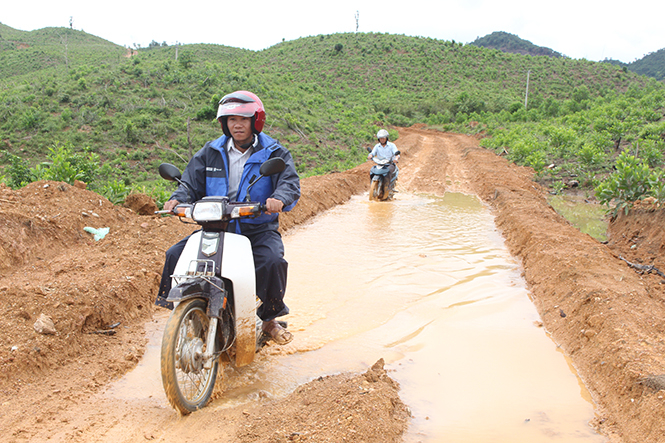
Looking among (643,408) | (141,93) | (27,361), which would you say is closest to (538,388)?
(643,408)

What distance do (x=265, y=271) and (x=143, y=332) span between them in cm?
172

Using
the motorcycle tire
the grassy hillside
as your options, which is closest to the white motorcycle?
the motorcycle tire

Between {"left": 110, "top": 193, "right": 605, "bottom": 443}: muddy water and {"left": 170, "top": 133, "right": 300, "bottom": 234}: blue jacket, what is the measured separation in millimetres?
1251

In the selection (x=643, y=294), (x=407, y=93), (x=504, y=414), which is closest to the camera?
(x=504, y=414)

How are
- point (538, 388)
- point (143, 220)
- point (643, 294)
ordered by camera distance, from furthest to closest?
point (143, 220)
point (643, 294)
point (538, 388)

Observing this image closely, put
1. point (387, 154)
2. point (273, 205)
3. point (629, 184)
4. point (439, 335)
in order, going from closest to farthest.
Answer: point (273, 205) → point (439, 335) → point (629, 184) → point (387, 154)

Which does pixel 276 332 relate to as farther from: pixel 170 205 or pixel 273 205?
pixel 170 205

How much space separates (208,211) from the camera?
2.99 m

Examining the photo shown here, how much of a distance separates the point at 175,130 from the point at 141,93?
475cm

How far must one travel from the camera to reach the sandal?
3670 mm

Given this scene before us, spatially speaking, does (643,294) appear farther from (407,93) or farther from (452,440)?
(407,93)

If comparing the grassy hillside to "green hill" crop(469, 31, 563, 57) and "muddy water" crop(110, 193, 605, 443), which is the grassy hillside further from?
"green hill" crop(469, 31, 563, 57)

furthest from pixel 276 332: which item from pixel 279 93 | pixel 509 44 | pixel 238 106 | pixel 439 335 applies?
pixel 509 44

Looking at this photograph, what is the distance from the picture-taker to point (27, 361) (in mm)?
3252
